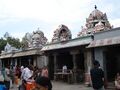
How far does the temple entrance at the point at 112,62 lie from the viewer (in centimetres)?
2147

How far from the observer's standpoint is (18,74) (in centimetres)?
2220

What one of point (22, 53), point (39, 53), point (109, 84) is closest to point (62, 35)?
point (39, 53)

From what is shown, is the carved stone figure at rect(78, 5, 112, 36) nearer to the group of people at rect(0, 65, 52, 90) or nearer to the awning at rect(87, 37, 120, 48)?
the awning at rect(87, 37, 120, 48)

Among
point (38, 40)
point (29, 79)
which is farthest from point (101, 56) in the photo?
point (38, 40)

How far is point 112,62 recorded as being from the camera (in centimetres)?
2253

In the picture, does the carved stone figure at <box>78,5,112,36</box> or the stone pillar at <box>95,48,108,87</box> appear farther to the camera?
the carved stone figure at <box>78,5,112,36</box>

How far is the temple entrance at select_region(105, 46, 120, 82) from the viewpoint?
21.5 meters

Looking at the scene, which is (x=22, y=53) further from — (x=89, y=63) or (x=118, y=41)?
(x=118, y=41)

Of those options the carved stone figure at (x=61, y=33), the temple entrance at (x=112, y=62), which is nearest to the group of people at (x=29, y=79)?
the temple entrance at (x=112, y=62)

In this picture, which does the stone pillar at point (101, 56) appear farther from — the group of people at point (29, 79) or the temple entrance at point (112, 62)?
the group of people at point (29, 79)

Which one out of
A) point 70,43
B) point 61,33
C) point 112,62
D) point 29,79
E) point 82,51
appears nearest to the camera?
point 29,79

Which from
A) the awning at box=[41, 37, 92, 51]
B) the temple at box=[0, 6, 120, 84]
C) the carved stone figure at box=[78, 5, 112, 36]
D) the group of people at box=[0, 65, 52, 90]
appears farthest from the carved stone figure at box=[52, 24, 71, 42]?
the group of people at box=[0, 65, 52, 90]

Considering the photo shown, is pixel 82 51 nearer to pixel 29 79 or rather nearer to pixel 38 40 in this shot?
pixel 29 79

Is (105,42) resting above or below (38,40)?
below
